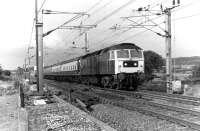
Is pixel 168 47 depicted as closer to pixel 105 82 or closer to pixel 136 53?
pixel 136 53

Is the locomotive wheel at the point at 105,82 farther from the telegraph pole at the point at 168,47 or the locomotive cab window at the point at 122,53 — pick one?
the telegraph pole at the point at 168,47

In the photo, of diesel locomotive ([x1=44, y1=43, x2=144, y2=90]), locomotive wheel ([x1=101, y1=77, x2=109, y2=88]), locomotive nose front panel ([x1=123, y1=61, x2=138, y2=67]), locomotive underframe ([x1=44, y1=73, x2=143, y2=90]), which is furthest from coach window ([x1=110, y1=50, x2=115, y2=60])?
locomotive wheel ([x1=101, y1=77, x2=109, y2=88])

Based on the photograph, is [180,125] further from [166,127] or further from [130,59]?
[130,59]

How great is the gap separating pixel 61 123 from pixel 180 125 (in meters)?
3.84

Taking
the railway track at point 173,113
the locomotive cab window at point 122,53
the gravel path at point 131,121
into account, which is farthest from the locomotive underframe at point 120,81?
the gravel path at point 131,121

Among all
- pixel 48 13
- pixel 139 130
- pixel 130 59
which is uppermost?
pixel 48 13

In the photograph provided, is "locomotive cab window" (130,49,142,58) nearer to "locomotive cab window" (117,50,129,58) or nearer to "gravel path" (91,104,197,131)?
"locomotive cab window" (117,50,129,58)

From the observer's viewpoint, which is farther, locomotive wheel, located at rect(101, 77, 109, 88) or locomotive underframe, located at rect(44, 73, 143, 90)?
locomotive wheel, located at rect(101, 77, 109, 88)

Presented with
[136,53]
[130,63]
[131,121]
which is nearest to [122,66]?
[130,63]

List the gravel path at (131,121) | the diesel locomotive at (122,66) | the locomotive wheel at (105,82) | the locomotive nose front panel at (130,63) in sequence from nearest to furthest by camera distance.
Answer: the gravel path at (131,121) → the diesel locomotive at (122,66) → the locomotive nose front panel at (130,63) → the locomotive wheel at (105,82)

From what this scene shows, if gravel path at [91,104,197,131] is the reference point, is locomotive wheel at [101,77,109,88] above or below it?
above

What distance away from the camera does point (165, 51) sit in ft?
74.4

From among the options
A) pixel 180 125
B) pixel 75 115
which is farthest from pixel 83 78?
pixel 180 125

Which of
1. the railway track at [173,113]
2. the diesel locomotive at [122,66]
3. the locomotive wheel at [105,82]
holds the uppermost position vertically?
the diesel locomotive at [122,66]
